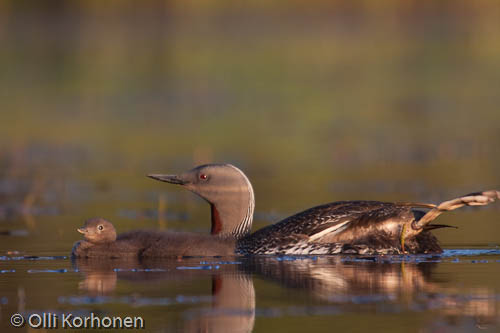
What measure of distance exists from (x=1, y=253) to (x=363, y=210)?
10.2 feet

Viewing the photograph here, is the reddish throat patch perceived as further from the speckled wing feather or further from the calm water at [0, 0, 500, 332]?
the calm water at [0, 0, 500, 332]

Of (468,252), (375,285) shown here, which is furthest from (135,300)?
(468,252)

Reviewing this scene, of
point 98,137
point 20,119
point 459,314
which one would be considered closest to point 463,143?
point 98,137

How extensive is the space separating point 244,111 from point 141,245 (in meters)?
14.1

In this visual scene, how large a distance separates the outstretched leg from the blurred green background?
94cm

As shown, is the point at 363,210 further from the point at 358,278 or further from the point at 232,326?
the point at 232,326

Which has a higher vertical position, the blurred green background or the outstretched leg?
the blurred green background

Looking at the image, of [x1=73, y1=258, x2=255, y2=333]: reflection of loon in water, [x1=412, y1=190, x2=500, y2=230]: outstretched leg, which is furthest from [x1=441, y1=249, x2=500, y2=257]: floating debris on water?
[x1=73, y1=258, x2=255, y2=333]: reflection of loon in water

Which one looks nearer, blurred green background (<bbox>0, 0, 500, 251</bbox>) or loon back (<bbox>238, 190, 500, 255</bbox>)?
loon back (<bbox>238, 190, 500, 255</bbox>)

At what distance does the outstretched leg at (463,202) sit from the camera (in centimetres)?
890

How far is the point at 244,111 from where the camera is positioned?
24016mm

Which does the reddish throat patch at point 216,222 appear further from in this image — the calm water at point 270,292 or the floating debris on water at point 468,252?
the floating debris on water at point 468,252

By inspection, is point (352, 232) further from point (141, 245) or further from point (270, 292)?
point (270, 292)

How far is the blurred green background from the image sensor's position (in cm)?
1392
